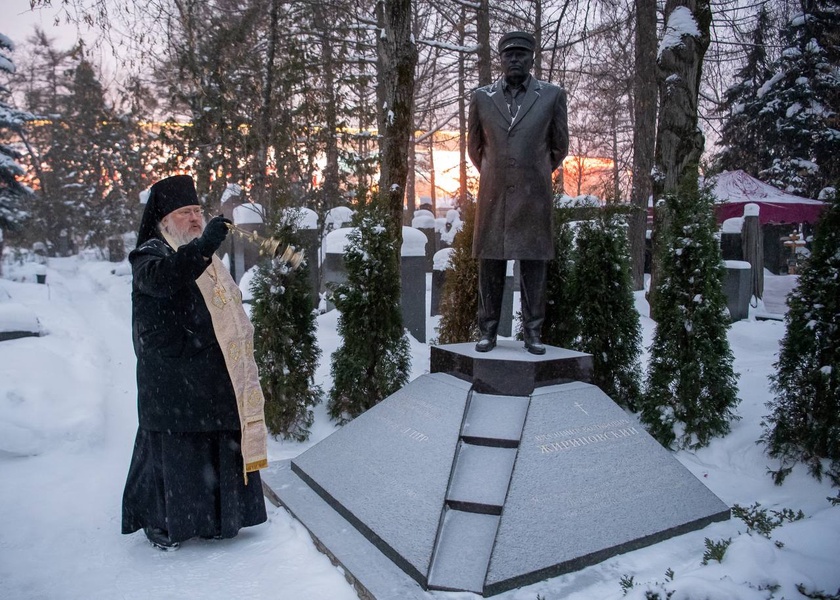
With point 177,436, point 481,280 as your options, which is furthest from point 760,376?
point 177,436

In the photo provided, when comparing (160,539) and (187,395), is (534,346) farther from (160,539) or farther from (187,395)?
(160,539)

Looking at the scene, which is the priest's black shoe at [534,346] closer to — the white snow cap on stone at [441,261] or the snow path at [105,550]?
the snow path at [105,550]

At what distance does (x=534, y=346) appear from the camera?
4609 mm

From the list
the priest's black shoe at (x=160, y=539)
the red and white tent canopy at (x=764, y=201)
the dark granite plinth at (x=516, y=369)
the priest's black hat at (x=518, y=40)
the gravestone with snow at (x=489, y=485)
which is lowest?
the priest's black shoe at (x=160, y=539)

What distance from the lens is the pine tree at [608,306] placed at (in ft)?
18.5

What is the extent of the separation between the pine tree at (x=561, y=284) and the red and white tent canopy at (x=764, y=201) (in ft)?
37.7

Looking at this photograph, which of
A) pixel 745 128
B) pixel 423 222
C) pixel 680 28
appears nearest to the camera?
pixel 680 28

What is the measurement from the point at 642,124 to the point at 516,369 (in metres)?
10.1

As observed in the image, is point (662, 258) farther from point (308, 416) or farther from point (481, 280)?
point (308, 416)

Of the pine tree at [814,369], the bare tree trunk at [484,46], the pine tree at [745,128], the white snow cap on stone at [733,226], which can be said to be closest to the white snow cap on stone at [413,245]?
the bare tree trunk at [484,46]

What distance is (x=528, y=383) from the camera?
13.8 ft

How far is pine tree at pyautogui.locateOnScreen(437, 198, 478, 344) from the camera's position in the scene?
6.56 m

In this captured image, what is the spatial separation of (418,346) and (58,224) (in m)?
29.2

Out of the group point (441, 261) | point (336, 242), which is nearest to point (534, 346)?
point (441, 261)
